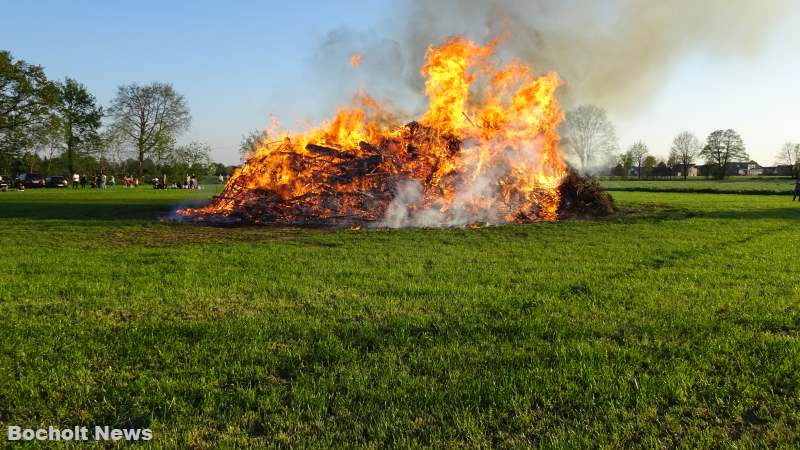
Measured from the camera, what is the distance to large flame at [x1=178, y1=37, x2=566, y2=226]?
Answer: 15766mm

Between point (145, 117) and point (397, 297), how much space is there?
206 feet

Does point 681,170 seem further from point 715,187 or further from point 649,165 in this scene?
point 715,187

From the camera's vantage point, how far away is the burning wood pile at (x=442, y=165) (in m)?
15.7

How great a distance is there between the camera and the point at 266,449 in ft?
10.0

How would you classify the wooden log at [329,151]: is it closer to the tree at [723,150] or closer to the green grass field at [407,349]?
the green grass field at [407,349]

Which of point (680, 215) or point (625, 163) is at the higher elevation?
point (625, 163)

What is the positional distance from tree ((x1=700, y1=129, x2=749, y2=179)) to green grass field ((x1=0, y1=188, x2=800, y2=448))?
91.4m

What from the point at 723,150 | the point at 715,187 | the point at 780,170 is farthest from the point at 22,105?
the point at 780,170

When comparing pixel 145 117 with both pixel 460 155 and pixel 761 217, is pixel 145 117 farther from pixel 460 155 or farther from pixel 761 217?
pixel 761 217

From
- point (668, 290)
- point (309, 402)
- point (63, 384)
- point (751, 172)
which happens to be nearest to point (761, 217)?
point (668, 290)

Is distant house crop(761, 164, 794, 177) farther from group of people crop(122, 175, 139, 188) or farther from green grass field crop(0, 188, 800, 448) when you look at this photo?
green grass field crop(0, 188, 800, 448)

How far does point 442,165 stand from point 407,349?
12.1 meters

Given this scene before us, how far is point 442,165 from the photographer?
53.3ft

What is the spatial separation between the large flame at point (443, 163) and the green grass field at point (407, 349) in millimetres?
6568
